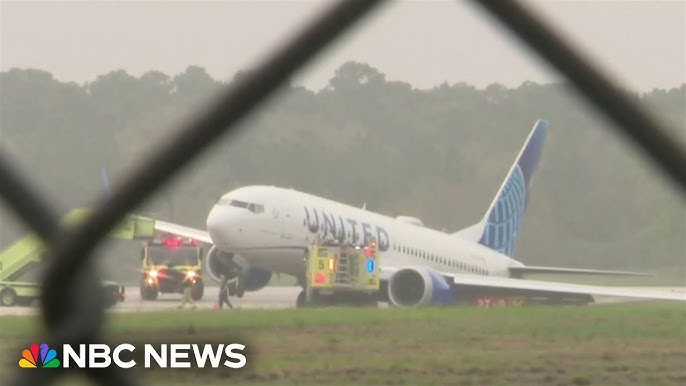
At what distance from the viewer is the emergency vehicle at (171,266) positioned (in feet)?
35.9

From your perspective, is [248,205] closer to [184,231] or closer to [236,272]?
[236,272]

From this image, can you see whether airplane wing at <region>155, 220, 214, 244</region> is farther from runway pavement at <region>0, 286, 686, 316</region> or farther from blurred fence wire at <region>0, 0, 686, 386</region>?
blurred fence wire at <region>0, 0, 686, 386</region>

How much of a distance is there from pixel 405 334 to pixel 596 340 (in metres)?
1.02

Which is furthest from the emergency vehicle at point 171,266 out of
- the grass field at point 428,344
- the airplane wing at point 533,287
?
the grass field at point 428,344

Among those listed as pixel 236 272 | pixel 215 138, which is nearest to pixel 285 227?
pixel 236 272

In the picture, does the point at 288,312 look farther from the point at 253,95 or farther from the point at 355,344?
the point at 253,95

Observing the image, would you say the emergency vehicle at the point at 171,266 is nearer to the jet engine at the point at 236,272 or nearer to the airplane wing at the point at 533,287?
the jet engine at the point at 236,272

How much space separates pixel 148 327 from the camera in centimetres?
642

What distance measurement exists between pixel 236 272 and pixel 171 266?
0.56m

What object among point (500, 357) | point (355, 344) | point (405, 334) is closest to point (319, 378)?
point (500, 357)

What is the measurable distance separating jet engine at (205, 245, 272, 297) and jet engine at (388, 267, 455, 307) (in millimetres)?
1091

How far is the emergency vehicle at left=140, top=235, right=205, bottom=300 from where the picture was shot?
10.9 metres

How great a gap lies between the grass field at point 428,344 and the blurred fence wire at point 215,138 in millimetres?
4054

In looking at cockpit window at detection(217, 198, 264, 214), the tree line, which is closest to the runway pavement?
cockpit window at detection(217, 198, 264, 214)
